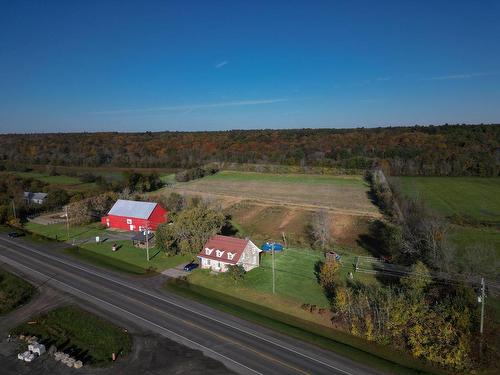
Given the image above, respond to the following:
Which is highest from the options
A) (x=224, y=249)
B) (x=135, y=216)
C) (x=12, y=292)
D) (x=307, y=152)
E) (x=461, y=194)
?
(x=307, y=152)

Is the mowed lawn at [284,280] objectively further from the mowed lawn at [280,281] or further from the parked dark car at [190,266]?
the parked dark car at [190,266]

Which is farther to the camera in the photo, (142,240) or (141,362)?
(142,240)

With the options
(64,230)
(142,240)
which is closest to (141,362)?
(142,240)

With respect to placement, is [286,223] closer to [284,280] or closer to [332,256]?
[332,256]

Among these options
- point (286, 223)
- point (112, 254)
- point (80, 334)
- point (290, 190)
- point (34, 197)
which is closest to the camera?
point (80, 334)

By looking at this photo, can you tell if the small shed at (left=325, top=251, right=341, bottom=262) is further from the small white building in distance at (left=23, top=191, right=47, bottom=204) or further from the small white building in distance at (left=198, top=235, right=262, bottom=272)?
the small white building in distance at (left=23, top=191, right=47, bottom=204)

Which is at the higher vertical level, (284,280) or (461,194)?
(461,194)

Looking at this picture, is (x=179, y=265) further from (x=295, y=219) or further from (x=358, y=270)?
(x=295, y=219)

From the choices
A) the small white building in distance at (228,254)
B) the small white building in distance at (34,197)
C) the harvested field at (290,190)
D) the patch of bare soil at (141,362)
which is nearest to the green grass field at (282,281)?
the small white building in distance at (228,254)
